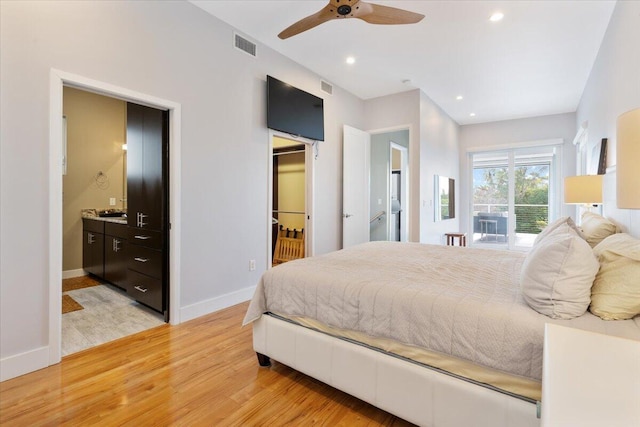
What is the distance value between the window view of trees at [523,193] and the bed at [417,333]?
205 inches

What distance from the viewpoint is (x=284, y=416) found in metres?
1.62

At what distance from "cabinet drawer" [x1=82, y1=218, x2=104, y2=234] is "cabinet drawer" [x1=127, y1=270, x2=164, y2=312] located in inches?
42.5

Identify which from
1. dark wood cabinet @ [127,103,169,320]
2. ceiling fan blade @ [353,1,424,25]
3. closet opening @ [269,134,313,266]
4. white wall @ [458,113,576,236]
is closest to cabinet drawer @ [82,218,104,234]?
dark wood cabinet @ [127,103,169,320]

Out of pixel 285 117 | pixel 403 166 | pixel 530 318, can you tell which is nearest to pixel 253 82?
pixel 285 117

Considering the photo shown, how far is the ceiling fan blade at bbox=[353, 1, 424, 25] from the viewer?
212 centimetres

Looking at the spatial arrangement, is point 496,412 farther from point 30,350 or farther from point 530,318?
point 30,350

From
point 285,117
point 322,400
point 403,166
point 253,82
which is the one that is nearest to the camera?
point 322,400

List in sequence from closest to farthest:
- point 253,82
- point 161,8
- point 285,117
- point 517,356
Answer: point 517,356 < point 161,8 < point 253,82 < point 285,117

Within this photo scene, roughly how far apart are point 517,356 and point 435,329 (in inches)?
12.7

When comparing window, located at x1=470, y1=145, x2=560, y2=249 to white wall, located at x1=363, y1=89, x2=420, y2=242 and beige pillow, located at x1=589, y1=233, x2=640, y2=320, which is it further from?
beige pillow, located at x1=589, y1=233, x2=640, y2=320

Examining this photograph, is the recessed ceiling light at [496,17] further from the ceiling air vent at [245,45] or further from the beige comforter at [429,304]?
the ceiling air vent at [245,45]

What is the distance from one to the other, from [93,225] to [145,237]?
178cm

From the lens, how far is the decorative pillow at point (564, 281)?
1.24m

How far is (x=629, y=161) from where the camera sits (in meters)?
0.96
